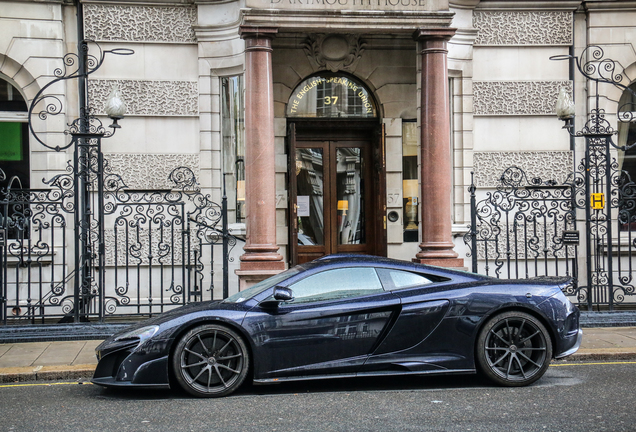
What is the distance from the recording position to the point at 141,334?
6.74 meters

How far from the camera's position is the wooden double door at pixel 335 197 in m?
13.5

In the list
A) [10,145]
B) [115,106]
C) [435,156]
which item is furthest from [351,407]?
[10,145]

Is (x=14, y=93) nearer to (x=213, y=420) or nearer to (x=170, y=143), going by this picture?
(x=170, y=143)

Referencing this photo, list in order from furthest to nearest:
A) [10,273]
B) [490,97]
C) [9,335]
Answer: [490,97] < [10,273] < [9,335]

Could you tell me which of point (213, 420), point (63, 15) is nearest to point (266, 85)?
point (63, 15)

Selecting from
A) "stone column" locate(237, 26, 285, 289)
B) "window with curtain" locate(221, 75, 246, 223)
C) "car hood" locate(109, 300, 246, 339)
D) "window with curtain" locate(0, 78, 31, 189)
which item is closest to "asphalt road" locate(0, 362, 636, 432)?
"car hood" locate(109, 300, 246, 339)

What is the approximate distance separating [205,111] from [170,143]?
2.69 feet

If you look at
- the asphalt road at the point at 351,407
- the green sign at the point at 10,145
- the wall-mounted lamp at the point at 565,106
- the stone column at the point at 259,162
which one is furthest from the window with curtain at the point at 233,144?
the asphalt road at the point at 351,407

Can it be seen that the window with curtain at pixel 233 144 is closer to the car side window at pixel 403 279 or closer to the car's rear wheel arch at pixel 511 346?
the car side window at pixel 403 279

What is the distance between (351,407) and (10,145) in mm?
9012

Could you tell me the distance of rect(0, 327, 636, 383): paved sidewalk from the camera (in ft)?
25.9

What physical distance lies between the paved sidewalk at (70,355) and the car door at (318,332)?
2.36m

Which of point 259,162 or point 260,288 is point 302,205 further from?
point 260,288

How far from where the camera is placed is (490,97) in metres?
13.3
